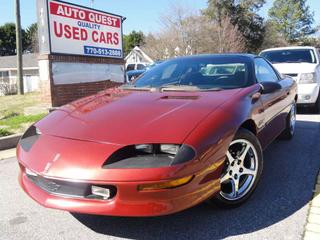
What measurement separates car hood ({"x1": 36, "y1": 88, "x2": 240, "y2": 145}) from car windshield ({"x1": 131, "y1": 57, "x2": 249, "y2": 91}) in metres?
0.30

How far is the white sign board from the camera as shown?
8552 millimetres

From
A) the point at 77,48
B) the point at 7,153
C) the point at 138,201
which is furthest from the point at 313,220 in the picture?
the point at 77,48

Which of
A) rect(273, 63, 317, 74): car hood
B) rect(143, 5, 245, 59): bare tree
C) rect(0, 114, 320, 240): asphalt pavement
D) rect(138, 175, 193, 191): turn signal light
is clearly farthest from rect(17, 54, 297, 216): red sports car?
rect(143, 5, 245, 59): bare tree

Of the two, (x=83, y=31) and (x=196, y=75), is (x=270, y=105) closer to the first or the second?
(x=196, y=75)

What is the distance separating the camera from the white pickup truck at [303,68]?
7.88 m

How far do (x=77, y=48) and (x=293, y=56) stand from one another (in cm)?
524

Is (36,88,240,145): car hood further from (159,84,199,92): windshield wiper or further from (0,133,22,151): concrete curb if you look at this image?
(0,133,22,151): concrete curb

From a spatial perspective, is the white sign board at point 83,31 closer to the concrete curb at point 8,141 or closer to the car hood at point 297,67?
the concrete curb at point 8,141

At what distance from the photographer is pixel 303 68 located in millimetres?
8195

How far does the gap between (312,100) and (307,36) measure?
57363mm

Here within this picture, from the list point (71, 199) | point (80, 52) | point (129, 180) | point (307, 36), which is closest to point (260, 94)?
point (129, 180)

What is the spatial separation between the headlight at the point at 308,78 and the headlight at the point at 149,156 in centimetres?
614

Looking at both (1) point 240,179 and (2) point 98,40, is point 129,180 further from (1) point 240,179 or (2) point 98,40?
(2) point 98,40

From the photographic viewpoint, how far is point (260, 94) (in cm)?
384
